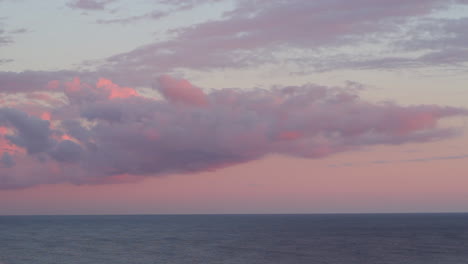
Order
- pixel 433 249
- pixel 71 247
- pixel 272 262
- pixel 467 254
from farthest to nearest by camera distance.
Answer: pixel 71 247, pixel 433 249, pixel 467 254, pixel 272 262

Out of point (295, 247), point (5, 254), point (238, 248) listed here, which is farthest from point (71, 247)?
point (295, 247)

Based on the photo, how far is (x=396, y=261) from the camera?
7706 centimetres

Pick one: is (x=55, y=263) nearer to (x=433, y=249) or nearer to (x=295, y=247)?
(x=295, y=247)

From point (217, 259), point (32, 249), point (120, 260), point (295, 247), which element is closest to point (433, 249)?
point (295, 247)

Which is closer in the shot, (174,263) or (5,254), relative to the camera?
(174,263)

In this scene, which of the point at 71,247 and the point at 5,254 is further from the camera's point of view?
the point at 71,247

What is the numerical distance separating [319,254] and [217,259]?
18.5m

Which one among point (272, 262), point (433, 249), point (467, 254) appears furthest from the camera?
point (433, 249)

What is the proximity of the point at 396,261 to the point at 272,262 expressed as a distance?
62.3 feet

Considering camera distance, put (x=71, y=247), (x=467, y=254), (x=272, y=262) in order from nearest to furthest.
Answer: (x=272, y=262), (x=467, y=254), (x=71, y=247)

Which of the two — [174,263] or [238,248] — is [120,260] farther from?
[238,248]

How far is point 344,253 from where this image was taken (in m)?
87.9

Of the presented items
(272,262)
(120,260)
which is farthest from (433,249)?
(120,260)

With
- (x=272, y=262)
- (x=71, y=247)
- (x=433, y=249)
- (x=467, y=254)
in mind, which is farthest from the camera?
(x=71, y=247)
